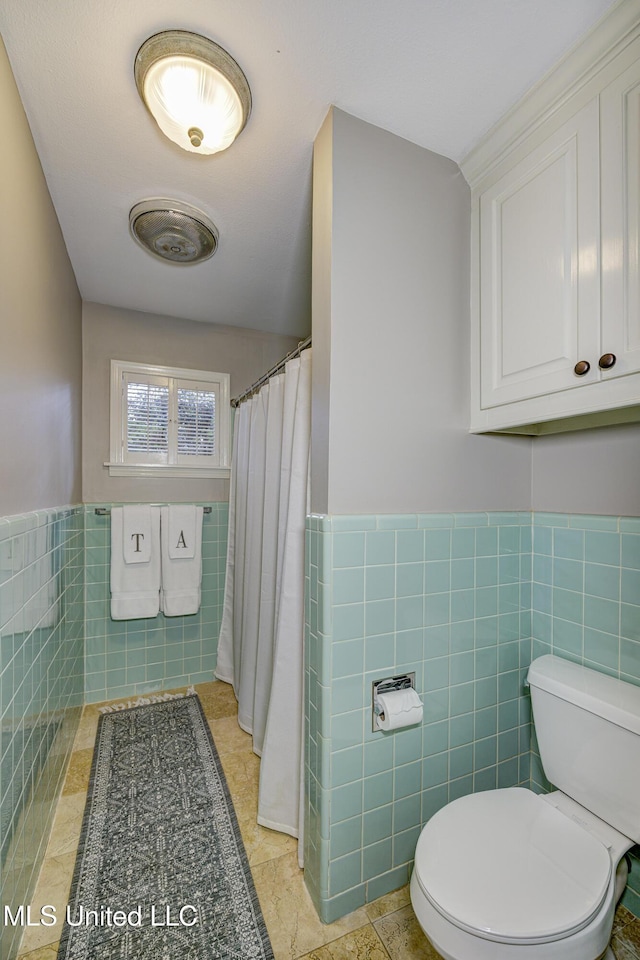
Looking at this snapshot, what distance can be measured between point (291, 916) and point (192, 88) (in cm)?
228

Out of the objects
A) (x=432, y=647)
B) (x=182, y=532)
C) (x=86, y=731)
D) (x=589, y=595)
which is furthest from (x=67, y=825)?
(x=589, y=595)

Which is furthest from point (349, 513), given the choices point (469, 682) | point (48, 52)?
point (48, 52)

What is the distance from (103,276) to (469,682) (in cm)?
246

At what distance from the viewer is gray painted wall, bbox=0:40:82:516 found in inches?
40.1

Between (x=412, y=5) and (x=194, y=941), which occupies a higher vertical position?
(x=412, y=5)

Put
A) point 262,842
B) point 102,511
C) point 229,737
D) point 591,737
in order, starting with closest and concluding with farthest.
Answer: point 591,737
point 262,842
point 229,737
point 102,511

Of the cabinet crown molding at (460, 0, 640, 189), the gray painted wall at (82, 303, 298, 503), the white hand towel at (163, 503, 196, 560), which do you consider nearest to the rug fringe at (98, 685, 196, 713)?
the white hand towel at (163, 503, 196, 560)

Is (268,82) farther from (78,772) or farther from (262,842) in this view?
(78,772)

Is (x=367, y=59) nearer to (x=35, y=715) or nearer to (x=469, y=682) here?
(x=469, y=682)

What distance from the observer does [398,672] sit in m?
1.21

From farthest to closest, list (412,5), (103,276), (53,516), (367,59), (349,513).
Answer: (103,276), (53,516), (349,513), (367,59), (412,5)

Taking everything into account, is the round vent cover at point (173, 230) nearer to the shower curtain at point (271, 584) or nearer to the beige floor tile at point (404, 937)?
the shower curtain at point (271, 584)

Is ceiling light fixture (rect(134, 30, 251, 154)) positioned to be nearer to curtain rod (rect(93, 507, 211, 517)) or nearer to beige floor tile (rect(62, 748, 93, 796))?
curtain rod (rect(93, 507, 211, 517))

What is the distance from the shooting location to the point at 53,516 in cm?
147
